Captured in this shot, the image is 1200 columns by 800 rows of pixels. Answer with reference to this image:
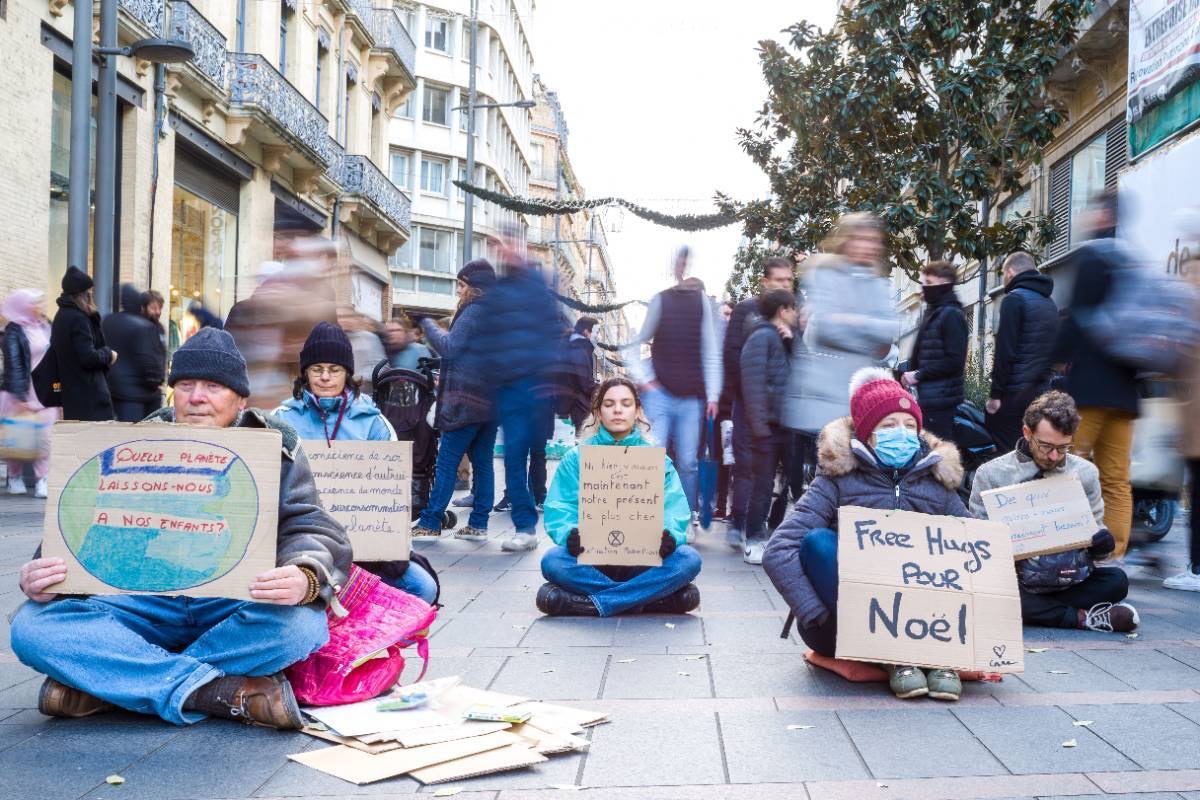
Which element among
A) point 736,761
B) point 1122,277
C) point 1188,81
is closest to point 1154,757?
point 736,761

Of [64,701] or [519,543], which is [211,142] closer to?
[519,543]

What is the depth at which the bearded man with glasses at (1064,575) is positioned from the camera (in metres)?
5.73

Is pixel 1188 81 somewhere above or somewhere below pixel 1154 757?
above

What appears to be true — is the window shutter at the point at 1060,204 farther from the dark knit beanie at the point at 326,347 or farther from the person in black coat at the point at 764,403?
the dark knit beanie at the point at 326,347

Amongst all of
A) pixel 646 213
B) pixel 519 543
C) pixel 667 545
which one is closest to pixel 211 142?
pixel 646 213

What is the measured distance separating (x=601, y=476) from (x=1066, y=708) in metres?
2.59

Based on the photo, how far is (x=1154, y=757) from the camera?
3664mm

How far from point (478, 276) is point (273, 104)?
15.2 meters

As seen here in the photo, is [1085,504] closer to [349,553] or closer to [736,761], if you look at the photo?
[736,761]

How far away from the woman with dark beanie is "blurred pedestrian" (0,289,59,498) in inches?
171

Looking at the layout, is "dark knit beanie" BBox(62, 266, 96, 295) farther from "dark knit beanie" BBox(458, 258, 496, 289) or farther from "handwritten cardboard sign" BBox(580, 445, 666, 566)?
→ "handwritten cardboard sign" BBox(580, 445, 666, 566)

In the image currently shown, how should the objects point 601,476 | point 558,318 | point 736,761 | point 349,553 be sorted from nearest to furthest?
point 736,761, point 349,553, point 601,476, point 558,318

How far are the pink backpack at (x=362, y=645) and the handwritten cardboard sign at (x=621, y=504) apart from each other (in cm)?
151

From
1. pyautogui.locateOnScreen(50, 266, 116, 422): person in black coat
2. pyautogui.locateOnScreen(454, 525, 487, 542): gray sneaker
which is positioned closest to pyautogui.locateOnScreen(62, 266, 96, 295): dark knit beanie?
pyautogui.locateOnScreen(50, 266, 116, 422): person in black coat
